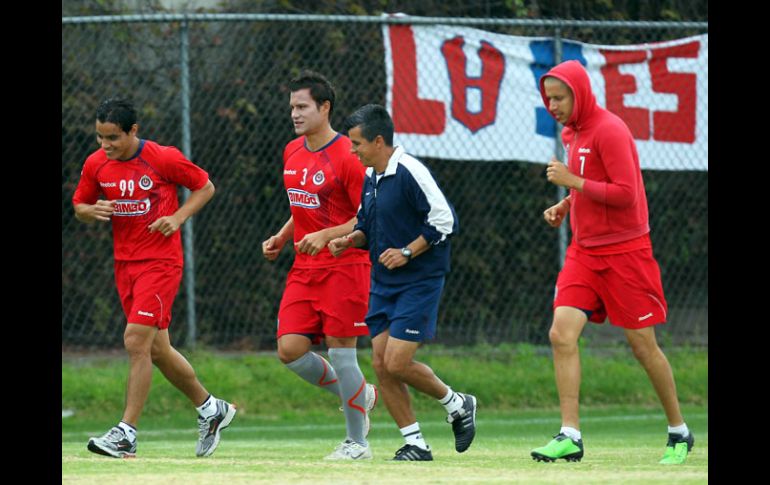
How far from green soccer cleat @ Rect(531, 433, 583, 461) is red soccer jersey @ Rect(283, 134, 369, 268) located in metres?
1.65

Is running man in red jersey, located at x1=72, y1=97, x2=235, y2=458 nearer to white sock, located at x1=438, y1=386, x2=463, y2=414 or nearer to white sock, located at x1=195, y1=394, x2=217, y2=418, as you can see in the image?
white sock, located at x1=195, y1=394, x2=217, y2=418

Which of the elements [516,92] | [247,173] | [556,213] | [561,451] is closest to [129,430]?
[561,451]

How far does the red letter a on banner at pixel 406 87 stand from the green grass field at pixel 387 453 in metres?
2.31

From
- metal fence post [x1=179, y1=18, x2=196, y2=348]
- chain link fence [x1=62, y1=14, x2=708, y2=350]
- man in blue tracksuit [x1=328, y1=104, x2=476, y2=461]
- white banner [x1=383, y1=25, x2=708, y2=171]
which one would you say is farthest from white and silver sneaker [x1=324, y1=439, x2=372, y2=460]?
white banner [x1=383, y1=25, x2=708, y2=171]

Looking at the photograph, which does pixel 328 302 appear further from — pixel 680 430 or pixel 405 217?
pixel 680 430

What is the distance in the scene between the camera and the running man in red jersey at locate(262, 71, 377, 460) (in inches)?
329

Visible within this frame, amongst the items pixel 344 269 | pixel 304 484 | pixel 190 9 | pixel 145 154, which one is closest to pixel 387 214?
pixel 344 269

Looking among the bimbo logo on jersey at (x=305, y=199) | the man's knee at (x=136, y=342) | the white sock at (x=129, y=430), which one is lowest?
the white sock at (x=129, y=430)

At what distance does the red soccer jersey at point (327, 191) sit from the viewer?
843 cm

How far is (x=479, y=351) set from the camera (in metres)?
12.5

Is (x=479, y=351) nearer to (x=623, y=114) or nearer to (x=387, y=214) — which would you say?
(x=623, y=114)

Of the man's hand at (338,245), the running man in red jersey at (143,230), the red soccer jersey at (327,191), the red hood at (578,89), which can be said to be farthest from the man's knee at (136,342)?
the red hood at (578,89)

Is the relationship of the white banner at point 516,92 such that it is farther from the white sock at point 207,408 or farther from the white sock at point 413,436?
the white sock at point 413,436
